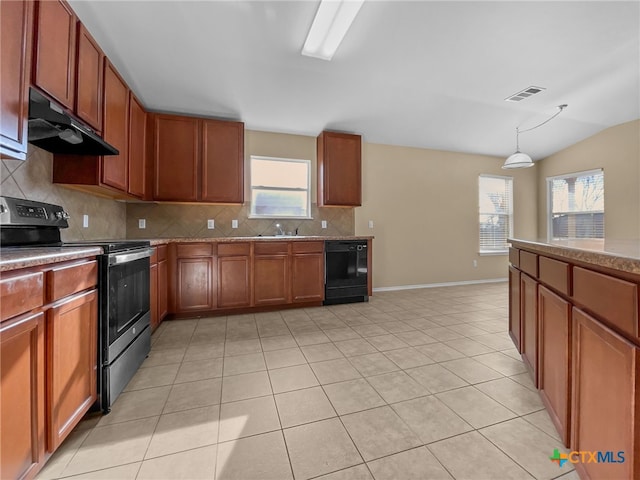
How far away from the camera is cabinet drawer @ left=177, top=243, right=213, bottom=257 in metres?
3.14

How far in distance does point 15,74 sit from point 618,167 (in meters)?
7.02

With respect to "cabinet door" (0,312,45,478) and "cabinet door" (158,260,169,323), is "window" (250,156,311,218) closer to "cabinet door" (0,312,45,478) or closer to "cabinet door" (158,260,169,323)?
"cabinet door" (158,260,169,323)

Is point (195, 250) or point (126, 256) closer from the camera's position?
point (126, 256)

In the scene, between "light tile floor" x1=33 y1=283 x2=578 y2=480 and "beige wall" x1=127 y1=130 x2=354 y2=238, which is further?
"beige wall" x1=127 y1=130 x2=354 y2=238

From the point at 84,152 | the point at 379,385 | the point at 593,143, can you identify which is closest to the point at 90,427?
the point at 379,385

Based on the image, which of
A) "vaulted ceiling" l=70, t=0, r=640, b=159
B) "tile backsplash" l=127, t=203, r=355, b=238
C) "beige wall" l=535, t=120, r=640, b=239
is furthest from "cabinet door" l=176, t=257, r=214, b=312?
"beige wall" l=535, t=120, r=640, b=239

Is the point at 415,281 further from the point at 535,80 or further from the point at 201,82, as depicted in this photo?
the point at 201,82

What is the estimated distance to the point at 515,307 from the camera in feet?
7.11

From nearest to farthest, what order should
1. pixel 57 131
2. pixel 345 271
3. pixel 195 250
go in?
pixel 57 131 < pixel 195 250 < pixel 345 271

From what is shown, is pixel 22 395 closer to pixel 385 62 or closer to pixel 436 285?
pixel 385 62

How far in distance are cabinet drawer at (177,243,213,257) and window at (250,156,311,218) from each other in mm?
962

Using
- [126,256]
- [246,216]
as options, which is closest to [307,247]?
[246,216]

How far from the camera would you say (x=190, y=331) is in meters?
2.80

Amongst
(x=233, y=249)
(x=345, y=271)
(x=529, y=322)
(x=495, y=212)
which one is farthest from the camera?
(x=495, y=212)
